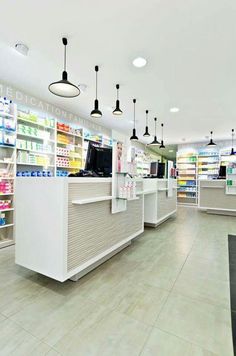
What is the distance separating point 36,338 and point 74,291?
65 centimetres

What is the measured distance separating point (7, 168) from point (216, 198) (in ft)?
22.8

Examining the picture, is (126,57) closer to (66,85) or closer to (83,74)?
(83,74)

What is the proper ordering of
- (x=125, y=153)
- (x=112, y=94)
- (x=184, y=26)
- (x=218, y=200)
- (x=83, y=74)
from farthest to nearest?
(x=218, y=200) → (x=112, y=94) → (x=83, y=74) → (x=125, y=153) → (x=184, y=26)

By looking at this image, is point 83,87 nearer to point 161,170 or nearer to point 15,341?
point 161,170

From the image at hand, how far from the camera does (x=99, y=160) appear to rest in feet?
9.96

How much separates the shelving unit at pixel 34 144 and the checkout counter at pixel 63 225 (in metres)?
1.77

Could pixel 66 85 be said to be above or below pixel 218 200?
above

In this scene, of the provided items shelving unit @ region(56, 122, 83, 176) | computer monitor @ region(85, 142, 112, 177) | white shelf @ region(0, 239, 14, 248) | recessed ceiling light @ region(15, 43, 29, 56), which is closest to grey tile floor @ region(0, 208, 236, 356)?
white shelf @ region(0, 239, 14, 248)

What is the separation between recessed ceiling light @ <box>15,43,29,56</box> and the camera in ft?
9.11

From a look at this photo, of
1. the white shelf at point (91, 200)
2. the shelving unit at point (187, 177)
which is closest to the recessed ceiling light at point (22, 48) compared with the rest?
the white shelf at point (91, 200)

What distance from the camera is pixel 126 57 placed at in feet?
10.1

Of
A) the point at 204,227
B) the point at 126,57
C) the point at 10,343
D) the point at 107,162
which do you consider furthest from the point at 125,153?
the point at 204,227

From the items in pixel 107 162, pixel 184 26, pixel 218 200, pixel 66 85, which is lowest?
pixel 218 200

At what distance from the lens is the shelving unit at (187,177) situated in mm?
10180
